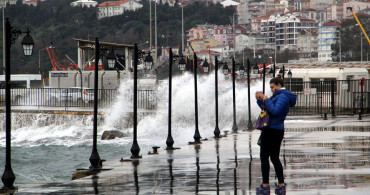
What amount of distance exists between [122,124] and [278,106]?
32540 millimetres

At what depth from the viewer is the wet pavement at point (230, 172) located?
39.7 ft

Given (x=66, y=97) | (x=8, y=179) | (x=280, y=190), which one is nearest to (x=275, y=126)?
(x=280, y=190)

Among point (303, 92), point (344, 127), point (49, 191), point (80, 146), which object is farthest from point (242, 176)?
point (303, 92)

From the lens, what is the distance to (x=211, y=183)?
12.8 metres

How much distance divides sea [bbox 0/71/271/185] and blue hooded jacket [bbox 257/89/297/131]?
2251 centimetres

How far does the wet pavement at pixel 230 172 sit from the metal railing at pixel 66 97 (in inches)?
920

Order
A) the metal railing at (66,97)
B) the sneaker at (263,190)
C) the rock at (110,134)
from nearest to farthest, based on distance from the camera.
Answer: the sneaker at (263,190), the rock at (110,134), the metal railing at (66,97)

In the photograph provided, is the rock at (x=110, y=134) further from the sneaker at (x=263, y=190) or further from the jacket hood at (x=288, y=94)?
the jacket hood at (x=288, y=94)

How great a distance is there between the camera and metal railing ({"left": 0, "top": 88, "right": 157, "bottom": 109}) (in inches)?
1791

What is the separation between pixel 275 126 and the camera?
11.1m

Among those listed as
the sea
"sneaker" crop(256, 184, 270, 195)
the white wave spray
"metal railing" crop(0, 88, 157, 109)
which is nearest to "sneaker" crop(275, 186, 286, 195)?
"sneaker" crop(256, 184, 270, 195)

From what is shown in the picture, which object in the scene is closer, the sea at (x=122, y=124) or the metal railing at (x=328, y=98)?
the sea at (x=122, y=124)

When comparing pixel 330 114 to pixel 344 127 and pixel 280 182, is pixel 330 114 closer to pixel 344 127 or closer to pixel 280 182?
pixel 344 127

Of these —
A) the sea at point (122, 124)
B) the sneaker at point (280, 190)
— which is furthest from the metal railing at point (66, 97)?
the sneaker at point (280, 190)
